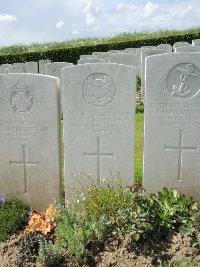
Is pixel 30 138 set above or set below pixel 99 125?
below

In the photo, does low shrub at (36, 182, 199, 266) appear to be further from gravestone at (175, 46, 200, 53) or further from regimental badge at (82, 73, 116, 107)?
gravestone at (175, 46, 200, 53)

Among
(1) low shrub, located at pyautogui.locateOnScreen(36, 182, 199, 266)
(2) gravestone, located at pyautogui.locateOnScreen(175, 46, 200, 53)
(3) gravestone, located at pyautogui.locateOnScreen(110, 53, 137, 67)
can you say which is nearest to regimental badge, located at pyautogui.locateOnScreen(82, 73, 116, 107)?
(1) low shrub, located at pyautogui.locateOnScreen(36, 182, 199, 266)

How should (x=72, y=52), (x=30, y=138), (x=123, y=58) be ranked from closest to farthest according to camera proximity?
1. (x=30, y=138)
2. (x=123, y=58)
3. (x=72, y=52)

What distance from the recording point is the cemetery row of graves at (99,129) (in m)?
4.35

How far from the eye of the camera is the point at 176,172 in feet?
15.2

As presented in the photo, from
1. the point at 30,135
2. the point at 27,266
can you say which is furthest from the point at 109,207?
the point at 30,135

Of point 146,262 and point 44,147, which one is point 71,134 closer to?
point 44,147

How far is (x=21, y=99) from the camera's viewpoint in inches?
177

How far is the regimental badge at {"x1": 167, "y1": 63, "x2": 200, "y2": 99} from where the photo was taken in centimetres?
434

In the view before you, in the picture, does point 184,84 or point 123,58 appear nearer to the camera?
point 184,84

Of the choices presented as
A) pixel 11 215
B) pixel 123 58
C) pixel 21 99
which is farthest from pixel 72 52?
pixel 11 215

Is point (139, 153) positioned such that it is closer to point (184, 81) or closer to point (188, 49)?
point (184, 81)

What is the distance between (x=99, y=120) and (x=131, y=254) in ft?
4.72

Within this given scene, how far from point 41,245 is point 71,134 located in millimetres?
1284
